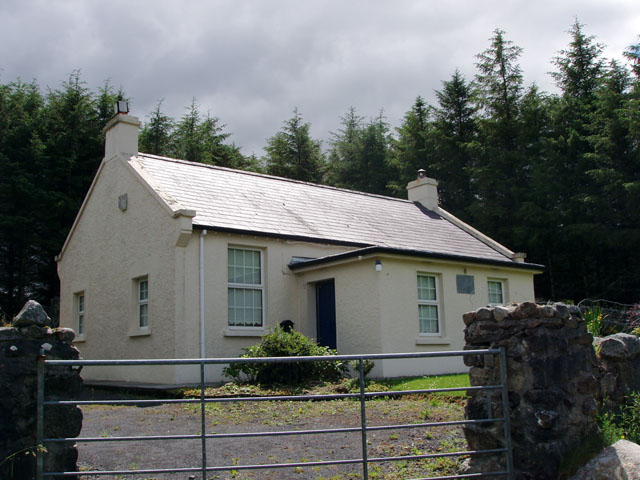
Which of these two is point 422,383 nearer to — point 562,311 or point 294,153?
point 562,311

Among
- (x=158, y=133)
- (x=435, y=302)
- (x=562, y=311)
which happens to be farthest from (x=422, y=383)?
(x=158, y=133)

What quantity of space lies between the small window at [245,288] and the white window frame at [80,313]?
18.5ft

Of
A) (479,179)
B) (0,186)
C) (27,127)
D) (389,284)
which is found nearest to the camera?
(389,284)

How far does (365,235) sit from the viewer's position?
18031mm

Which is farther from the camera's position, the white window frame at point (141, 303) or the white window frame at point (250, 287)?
the white window frame at point (141, 303)

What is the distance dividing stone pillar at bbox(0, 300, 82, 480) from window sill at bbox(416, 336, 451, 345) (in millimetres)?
11196

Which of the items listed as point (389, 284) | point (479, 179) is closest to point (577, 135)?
point (479, 179)

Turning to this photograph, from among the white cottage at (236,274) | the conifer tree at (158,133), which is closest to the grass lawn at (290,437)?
the white cottage at (236,274)

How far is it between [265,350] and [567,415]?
304 inches

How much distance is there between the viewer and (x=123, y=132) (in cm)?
1784

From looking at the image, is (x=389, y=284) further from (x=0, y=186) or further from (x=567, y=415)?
(x=0, y=186)

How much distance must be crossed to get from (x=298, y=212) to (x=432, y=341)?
5.27m

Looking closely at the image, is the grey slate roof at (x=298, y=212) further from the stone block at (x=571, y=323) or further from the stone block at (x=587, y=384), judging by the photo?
the stone block at (x=587, y=384)

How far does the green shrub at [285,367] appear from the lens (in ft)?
41.0
